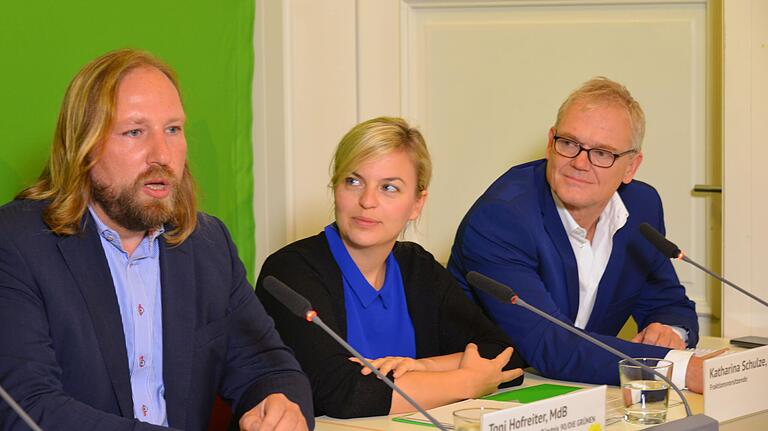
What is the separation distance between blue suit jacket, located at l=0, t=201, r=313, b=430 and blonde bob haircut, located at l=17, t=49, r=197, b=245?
3 cm

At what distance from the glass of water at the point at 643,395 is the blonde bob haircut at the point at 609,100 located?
856mm

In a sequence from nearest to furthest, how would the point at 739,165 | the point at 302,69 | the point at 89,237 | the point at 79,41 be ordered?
the point at 89,237
the point at 79,41
the point at 739,165
the point at 302,69

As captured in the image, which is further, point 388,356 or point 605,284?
point 605,284

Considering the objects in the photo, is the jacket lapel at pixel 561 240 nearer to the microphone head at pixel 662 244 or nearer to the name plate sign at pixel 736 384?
the microphone head at pixel 662 244

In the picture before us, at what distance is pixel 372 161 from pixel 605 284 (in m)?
0.78

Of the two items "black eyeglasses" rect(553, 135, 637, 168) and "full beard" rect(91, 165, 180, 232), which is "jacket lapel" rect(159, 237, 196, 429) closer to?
"full beard" rect(91, 165, 180, 232)

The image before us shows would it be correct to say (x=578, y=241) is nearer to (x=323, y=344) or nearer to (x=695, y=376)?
(x=695, y=376)

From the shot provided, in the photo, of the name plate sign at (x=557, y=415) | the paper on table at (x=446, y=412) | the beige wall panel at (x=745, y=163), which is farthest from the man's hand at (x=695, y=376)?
the beige wall panel at (x=745, y=163)

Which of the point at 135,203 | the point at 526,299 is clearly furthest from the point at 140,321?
the point at 526,299

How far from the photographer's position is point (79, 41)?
283 centimetres

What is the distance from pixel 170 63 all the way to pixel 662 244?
4.92 ft

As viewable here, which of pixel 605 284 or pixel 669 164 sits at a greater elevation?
pixel 669 164

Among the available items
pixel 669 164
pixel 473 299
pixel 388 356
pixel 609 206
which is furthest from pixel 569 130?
pixel 669 164

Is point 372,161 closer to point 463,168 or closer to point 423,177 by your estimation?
point 423,177
